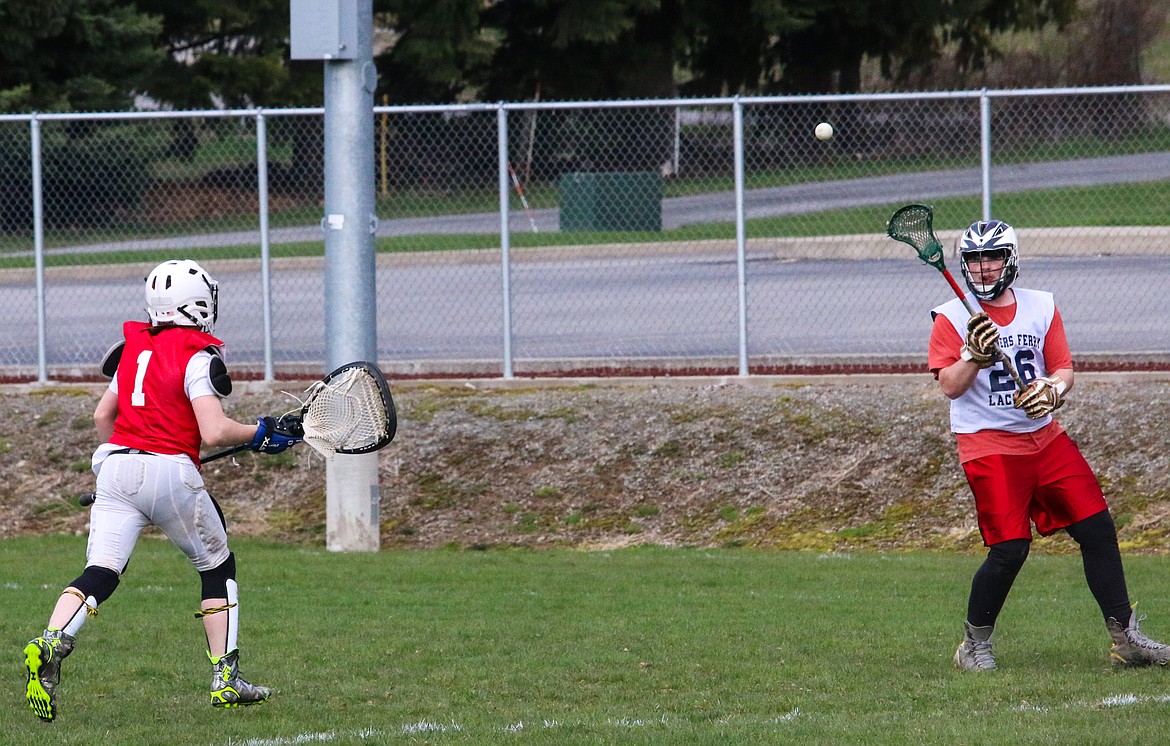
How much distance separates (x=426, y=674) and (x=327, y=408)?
143cm

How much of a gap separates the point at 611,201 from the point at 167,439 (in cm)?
1420

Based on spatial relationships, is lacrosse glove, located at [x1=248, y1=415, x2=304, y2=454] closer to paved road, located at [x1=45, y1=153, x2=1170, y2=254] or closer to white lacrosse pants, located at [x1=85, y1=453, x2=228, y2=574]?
white lacrosse pants, located at [x1=85, y1=453, x2=228, y2=574]

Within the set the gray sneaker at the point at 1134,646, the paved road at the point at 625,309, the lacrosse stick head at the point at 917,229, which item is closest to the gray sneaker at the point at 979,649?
the gray sneaker at the point at 1134,646

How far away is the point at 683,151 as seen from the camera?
800 inches

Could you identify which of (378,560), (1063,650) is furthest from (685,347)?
(1063,650)

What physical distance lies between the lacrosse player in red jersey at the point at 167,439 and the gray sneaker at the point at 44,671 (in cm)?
13

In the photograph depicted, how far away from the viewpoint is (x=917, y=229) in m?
7.12

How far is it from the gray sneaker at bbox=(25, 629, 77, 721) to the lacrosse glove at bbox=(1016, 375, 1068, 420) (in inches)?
149

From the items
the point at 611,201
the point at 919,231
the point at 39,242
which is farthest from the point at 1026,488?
the point at 611,201

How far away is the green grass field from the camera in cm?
591

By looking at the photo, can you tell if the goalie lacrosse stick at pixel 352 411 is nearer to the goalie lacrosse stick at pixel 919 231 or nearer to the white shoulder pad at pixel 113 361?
the white shoulder pad at pixel 113 361

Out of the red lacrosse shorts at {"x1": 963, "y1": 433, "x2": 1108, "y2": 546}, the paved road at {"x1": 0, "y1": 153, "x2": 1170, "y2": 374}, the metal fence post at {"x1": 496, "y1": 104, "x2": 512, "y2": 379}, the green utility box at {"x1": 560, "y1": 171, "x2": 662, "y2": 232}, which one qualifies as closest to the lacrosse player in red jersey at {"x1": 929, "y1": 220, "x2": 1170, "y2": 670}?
the red lacrosse shorts at {"x1": 963, "y1": 433, "x2": 1108, "y2": 546}

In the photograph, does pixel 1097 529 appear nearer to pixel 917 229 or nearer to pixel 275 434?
pixel 917 229

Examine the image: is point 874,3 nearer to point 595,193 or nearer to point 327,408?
point 595,193
